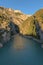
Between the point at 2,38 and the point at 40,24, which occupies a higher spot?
the point at 40,24

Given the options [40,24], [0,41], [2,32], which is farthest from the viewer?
[40,24]

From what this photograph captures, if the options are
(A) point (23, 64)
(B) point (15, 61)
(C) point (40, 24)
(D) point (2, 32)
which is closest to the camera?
(A) point (23, 64)

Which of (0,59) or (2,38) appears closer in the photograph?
(0,59)

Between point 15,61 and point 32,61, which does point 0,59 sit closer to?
point 15,61

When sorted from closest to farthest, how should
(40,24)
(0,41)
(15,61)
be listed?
(15,61) < (0,41) < (40,24)

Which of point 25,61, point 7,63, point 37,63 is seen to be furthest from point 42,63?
point 7,63

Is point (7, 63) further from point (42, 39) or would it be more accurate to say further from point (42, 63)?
point (42, 39)

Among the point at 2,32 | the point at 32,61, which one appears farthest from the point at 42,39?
the point at 32,61

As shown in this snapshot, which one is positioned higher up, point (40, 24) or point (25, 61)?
point (40, 24)

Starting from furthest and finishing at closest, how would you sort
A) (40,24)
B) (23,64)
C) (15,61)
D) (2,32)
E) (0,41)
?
1. (40,24)
2. (2,32)
3. (0,41)
4. (15,61)
5. (23,64)
